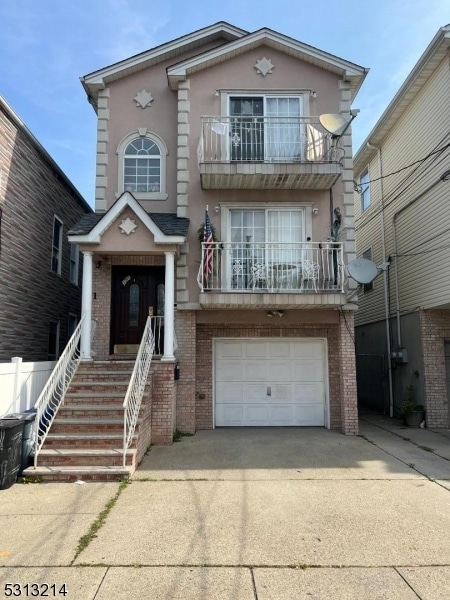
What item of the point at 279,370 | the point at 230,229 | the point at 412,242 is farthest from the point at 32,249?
the point at 412,242

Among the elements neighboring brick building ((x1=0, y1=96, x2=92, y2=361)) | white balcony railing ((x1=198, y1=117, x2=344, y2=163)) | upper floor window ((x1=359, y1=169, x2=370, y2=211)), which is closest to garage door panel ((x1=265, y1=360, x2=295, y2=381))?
white balcony railing ((x1=198, y1=117, x2=344, y2=163))

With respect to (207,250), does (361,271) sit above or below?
below

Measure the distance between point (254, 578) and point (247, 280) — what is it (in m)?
6.33

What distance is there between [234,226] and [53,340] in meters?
6.37

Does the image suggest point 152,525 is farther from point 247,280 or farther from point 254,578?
point 247,280

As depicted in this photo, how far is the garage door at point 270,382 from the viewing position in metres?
9.86

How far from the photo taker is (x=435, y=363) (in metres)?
10.4

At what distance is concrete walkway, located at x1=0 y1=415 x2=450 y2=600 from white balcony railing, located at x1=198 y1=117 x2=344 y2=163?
6.48m

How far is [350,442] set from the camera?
8.34 m

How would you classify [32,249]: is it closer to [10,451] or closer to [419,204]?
[10,451]

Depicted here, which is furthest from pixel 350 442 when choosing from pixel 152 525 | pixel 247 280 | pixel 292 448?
pixel 152 525

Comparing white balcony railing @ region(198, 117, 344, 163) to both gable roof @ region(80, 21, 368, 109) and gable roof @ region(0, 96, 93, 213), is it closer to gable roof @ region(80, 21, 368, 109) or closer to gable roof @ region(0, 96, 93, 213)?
gable roof @ region(80, 21, 368, 109)

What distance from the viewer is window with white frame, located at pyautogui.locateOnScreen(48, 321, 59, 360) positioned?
11712mm

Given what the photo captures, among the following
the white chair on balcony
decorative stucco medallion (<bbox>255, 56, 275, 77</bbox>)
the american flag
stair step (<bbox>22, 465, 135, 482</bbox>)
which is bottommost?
stair step (<bbox>22, 465, 135, 482</bbox>)
